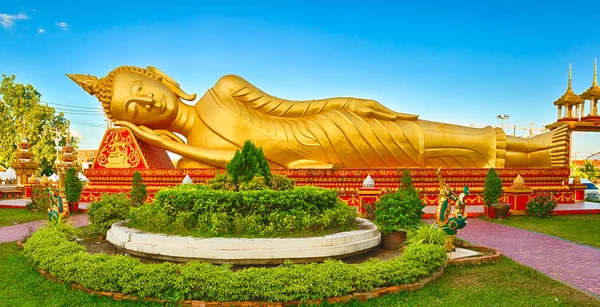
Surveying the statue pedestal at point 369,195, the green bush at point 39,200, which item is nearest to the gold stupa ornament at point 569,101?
the statue pedestal at point 369,195

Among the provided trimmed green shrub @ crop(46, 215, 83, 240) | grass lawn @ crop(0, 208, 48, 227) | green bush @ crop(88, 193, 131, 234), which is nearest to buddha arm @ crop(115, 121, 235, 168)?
grass lawn @ crop(0, 208, 48, 227)

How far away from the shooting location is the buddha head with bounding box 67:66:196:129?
16688mm

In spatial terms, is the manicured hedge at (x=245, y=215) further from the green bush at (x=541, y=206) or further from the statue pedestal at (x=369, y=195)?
the green bush at (x=541, y=206)

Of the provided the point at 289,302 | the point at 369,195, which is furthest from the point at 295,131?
the point at 289,302

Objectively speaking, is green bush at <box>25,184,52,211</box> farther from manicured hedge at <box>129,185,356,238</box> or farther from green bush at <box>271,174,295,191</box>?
green bush at <box>271,174,295,191</box>

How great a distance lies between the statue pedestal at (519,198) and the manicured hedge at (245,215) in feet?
32.1

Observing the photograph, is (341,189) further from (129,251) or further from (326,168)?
(129,251)

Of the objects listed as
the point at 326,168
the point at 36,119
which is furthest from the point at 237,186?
the point at 36,119

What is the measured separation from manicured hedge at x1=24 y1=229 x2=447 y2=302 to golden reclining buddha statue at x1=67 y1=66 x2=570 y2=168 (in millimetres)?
10439

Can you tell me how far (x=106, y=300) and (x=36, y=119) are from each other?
30889 millimetres

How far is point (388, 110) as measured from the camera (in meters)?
17.1

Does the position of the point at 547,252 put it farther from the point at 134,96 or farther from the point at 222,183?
the point at 134,96

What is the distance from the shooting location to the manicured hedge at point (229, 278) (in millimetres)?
5227

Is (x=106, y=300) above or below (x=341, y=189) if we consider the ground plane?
below
